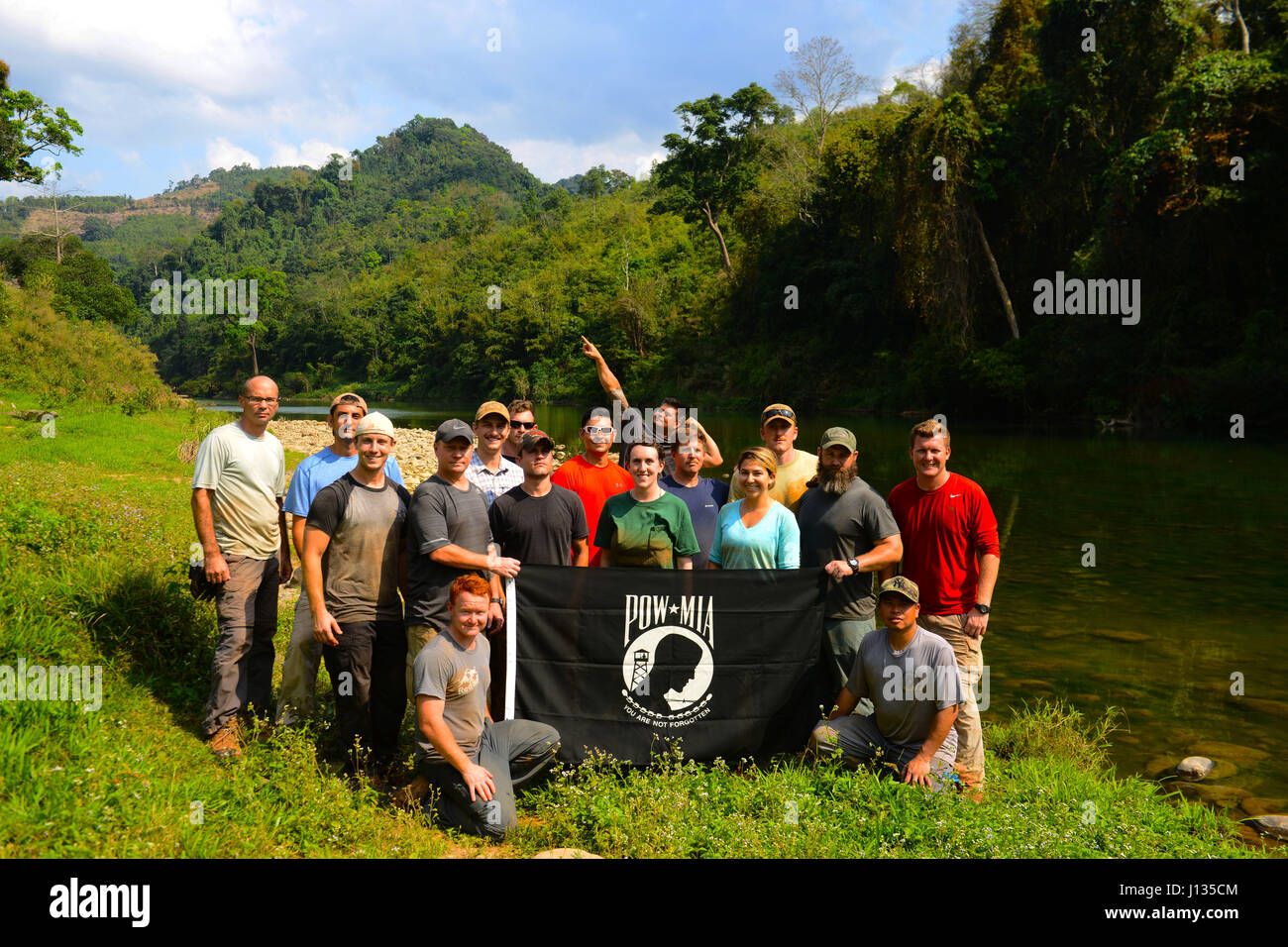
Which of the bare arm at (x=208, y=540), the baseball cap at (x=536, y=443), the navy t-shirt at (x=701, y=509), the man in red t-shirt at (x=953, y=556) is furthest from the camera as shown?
the navy t-shirt at (x=701, y=509)

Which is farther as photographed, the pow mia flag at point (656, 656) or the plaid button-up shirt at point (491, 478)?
the plaid button-up shirt at point (491, 478)

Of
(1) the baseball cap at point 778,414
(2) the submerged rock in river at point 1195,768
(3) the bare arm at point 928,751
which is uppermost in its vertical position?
(1) the baseball cap at point 778,414

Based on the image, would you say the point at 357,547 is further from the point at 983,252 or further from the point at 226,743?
the point at 983,252

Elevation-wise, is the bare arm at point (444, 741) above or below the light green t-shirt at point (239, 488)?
below

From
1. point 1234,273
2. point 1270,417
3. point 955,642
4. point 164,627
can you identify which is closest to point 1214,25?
point 1234,273

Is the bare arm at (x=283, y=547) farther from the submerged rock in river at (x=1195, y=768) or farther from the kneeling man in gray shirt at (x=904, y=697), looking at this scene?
the submerged rock in river at (x=1195, y=768)

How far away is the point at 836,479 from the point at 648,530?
123cm

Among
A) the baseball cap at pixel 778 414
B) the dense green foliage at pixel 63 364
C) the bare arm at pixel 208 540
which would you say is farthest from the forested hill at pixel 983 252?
the bare arm at pixel 208 540

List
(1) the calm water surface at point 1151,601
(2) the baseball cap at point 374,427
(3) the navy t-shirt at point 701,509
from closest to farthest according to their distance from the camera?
(2) the baseball cap at point 374,427, (3) the navy t-shirt at point 701,509, (1) the calm water surface at point 1151,601

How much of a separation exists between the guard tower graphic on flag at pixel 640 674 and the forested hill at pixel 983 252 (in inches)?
1106

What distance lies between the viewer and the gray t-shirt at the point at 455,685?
16.1 ft

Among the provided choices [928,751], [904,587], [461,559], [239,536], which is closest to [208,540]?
[239,536]

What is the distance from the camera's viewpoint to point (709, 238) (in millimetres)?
79812
